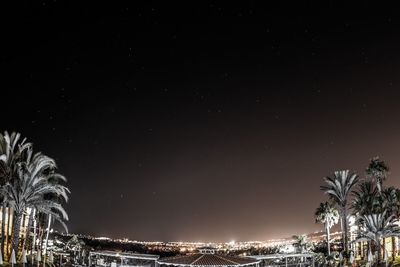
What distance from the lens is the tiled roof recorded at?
31938 millimetres

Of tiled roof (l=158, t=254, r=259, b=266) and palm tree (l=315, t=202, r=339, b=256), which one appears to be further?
palm tree (l=315, t=202, r=339, b=256)

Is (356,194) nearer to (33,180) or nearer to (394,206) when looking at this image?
(394,206)

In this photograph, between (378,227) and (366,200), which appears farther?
(366,200)

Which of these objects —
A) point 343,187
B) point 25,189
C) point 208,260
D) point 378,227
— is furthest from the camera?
point 343,187

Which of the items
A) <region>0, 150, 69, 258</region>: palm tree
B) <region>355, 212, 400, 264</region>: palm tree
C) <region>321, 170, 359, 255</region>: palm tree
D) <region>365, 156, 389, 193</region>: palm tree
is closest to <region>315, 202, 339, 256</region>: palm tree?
<region>365, 156, 389, 193</region>: palm tree

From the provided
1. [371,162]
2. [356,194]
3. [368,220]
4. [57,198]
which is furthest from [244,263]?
[371,162]

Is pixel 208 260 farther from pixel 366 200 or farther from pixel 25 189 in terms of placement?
pixel 366 200

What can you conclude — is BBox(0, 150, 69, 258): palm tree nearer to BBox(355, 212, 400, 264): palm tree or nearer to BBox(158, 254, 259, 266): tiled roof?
BBox(158, 254, 259, 266): tiled roof

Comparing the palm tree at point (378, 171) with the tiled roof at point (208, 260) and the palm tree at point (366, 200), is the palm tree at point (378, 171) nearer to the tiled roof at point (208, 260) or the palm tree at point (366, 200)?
the palm tree at point (366, 200)

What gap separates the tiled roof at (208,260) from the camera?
3194 centimetres

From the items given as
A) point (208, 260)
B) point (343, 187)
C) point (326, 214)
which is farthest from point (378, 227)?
point (326, 214)

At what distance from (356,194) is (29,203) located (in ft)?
151

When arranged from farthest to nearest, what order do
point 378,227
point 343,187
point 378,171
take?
point 378,171 < point 343,187 < point 378,227

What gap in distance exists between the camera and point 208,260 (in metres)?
32.4
